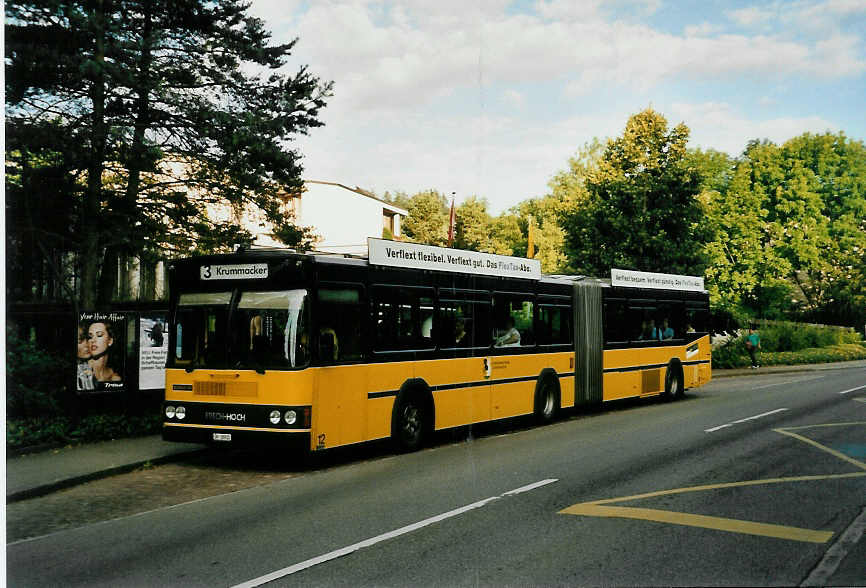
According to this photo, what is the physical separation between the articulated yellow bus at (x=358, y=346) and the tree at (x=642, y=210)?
2097 cm

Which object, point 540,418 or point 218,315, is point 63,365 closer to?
point 218,315

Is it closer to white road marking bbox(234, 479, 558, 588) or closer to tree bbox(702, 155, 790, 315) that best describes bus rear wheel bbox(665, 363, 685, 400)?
white road marking bbox(234, 479, 558, 588)

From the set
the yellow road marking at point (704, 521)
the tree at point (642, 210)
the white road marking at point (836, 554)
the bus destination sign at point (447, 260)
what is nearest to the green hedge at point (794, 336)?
the tree at point (642, 210)

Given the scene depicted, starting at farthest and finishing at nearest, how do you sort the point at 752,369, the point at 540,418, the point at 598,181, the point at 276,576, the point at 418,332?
the point at 598,181 → the point at 752,369 → the point at 540,418 → the point at 418,332 → the point at 276,576

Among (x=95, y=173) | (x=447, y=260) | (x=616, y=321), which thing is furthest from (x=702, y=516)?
(x=95, y=173)

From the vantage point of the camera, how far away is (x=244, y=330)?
1077 cm

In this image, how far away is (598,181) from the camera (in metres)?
38.3

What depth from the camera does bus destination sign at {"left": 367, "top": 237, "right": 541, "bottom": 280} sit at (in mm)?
11914

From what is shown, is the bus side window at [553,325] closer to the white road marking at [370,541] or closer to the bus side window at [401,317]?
the bus side window at [401,317]

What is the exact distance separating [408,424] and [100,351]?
5484 millimetres

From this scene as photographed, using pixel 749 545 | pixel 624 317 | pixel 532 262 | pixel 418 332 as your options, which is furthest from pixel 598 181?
pixel 749 545

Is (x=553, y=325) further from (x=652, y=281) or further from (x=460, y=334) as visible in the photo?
(x=652, y=281)

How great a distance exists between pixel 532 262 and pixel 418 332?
4.20m

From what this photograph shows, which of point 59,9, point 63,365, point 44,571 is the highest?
point 59,9
